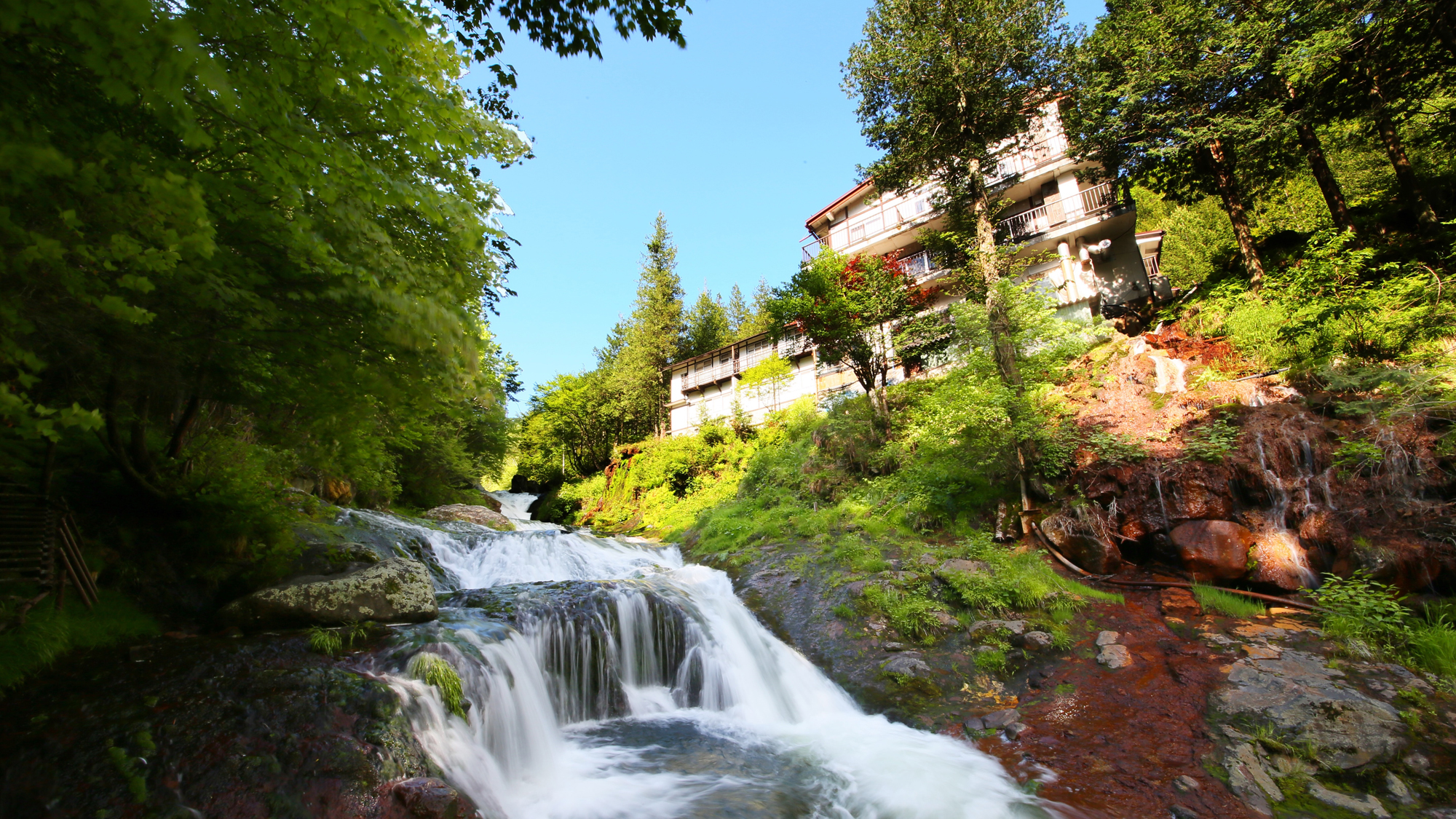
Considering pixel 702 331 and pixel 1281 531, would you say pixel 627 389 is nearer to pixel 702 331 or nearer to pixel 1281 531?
pixel 702 331

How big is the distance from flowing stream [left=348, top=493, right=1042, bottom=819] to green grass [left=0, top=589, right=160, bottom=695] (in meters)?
2.37

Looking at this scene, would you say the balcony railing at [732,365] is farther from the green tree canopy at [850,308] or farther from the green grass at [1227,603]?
the green grass at [1227,603]

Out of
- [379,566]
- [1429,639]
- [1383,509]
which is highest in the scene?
[379,566]

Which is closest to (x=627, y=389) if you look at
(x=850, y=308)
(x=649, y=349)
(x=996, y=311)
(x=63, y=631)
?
(x=649, y=349)

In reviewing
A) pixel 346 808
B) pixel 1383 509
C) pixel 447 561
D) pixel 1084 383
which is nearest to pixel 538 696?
pixel 346 808

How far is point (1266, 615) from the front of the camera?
7109mm

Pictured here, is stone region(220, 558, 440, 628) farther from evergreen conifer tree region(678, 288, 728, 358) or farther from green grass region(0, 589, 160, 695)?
evergreen conifer tree region(678, 288, 728, 358)

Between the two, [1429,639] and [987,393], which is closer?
[1429,639]

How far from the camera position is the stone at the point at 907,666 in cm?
714

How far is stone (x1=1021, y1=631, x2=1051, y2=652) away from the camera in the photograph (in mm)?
7250

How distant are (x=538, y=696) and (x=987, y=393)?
30.9ft

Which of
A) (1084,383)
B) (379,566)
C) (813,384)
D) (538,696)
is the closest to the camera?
(538,696)

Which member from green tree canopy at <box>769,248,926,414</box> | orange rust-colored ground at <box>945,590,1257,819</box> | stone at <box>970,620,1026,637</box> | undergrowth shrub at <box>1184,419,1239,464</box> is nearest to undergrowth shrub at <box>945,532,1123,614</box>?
stone at <box>970,620,1026,637</box>

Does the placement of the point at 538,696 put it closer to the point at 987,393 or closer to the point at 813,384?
the point at 987,393
